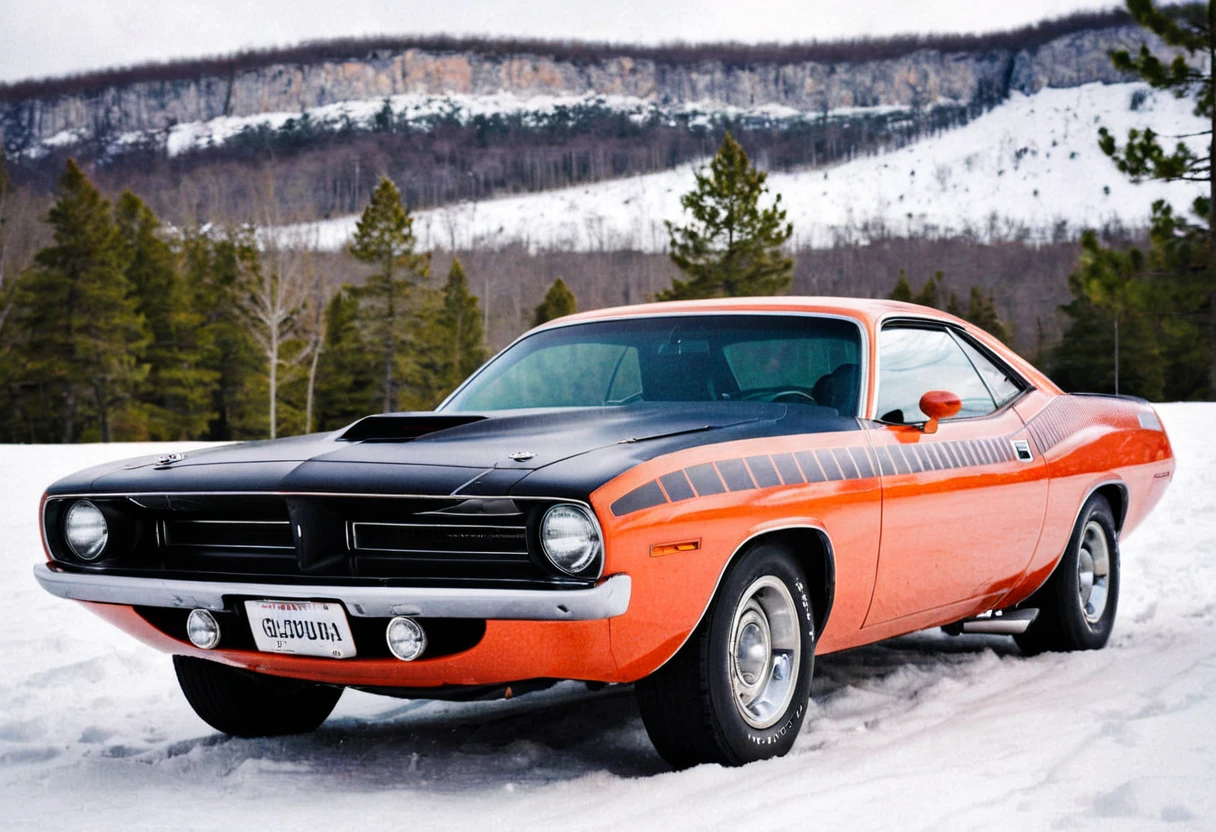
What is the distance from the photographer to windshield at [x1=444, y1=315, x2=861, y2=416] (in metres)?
4.55

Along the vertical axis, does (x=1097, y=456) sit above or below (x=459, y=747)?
above

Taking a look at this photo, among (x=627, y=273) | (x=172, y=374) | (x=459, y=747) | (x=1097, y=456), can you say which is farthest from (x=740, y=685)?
(x=627, y=273)

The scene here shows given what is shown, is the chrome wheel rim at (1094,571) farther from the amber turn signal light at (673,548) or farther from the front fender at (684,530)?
the amber turn signal light at (673,548)

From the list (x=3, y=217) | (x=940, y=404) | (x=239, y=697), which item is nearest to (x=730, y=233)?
(x=3, y=217)

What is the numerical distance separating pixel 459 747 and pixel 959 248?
183240 mm

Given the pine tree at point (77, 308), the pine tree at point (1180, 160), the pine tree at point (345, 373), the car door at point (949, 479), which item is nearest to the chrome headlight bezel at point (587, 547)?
the car door at point (949, 479)

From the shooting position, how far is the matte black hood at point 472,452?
10.8ft

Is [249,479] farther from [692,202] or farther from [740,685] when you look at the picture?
[692,202]

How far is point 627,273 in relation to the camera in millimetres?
156750

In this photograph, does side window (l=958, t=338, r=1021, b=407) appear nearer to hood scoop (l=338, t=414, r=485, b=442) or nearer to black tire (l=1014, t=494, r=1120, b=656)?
black tire (l=1014, t=494, r=1120, b=656)

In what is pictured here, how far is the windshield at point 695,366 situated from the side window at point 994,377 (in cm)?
101

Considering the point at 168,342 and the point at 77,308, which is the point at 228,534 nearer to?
the point at 77,308

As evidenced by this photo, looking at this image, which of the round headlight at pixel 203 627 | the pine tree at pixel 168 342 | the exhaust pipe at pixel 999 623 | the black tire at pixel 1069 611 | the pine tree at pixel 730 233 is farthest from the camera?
the pine tree at pixel 168 342

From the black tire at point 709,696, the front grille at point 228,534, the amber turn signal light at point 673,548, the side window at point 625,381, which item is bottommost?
the black tire at point 709,696
